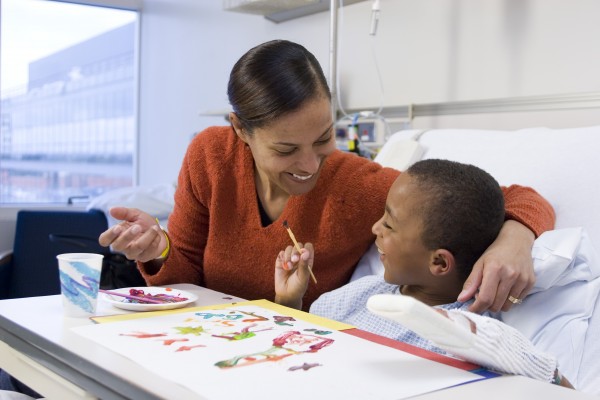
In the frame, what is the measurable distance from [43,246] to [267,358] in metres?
2.22

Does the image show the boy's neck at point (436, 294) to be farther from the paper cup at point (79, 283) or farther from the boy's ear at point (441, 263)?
the paper cup at point (79, 283)

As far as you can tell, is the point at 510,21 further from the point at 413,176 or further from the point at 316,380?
the point at 316,380

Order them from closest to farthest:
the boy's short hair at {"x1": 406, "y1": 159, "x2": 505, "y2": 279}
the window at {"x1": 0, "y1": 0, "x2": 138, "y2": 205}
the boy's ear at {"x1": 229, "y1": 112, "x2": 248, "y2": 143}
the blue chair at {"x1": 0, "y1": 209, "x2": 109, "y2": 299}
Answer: the boy's short hair at {"x1": 406, "y1": 159, "x2": 505, "y2": 279}, the boy's ear at {"x1": 229, "y1": 112, "x2": 248, "y2": 143}, the blue chair at {"x1": 0, "y1": 209, "x2": 109, "y2": 299}, the window at {"x1": 0, "y1": 0, "x2": 138, "y2": 205}

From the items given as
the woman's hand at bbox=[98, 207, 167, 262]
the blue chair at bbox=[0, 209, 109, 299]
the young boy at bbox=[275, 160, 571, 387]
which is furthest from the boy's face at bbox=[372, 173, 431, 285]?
the blue chair at bbox=[0, 209, 109, 299]

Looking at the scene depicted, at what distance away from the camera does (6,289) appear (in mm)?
2426

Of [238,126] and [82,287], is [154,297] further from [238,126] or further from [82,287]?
[238,126]

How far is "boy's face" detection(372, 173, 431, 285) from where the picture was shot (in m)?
1.15

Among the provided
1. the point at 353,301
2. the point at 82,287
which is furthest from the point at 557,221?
the point at 82,287

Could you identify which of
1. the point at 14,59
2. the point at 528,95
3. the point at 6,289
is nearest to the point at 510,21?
the point at 528,95

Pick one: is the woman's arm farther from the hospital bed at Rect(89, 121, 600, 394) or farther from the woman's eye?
the woman's eye

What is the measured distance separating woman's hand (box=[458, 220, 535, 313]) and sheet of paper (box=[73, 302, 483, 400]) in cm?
23

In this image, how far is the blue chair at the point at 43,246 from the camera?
2521 mm

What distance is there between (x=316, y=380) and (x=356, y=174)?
84 centimetres

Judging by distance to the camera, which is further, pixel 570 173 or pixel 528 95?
pixel 528 95
